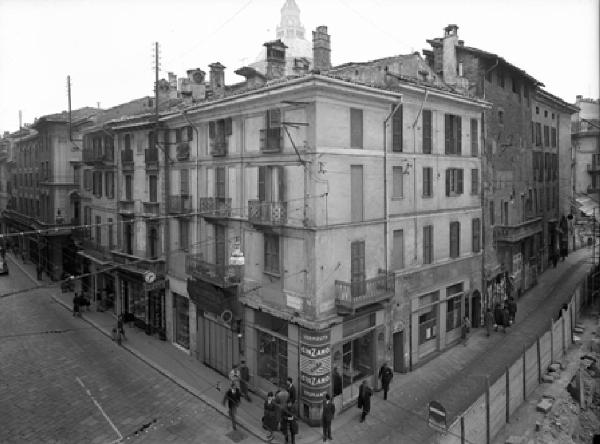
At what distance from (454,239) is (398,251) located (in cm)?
566

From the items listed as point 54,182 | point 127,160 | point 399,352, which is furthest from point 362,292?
point 54,182

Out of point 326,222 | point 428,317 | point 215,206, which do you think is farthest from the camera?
point 428,317

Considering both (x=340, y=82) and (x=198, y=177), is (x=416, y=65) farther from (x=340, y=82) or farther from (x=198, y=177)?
(x=198, y=177)

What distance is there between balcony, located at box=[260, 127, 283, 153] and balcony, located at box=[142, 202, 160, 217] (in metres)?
10.7

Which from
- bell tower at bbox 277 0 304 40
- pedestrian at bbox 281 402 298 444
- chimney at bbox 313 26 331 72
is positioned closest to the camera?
pedestrian at bbox 281 402 298 444

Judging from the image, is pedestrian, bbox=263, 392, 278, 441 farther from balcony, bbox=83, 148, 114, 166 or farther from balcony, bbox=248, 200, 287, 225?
balcony, bbox=83, 148, 114, 166

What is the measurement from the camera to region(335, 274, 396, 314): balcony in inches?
771

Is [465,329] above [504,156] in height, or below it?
below

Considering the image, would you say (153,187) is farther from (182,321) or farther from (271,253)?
(271,253)

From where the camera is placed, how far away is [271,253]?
845 inches

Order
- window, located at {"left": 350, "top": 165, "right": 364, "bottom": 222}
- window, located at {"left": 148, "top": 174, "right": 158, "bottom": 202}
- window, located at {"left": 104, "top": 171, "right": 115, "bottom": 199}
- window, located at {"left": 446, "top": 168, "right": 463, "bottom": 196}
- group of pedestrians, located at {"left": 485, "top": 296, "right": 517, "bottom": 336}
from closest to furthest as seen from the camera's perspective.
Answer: window, located at {"left": 350, "top": 165, "right": 364, "bottom": 222}, window, located at {"left": 446, "top": 168, "right": 463, "bottom": 196}, group of pedestrians, located at {"left": 485, "top": 296, "right": 517, "bottom": 336}, window, located at {"left": 148, "top": 174, "right": 158, "bottom": 202}, window, located at {"left": 104, "top": 171, "right": 115, "bottom": 199}

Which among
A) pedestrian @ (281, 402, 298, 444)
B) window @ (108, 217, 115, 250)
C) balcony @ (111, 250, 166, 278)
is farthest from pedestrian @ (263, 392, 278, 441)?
window @ (108, 217, 115, 250)

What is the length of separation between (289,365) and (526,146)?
28242mm

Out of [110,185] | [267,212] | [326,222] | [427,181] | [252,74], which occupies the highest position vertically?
[252,74]
